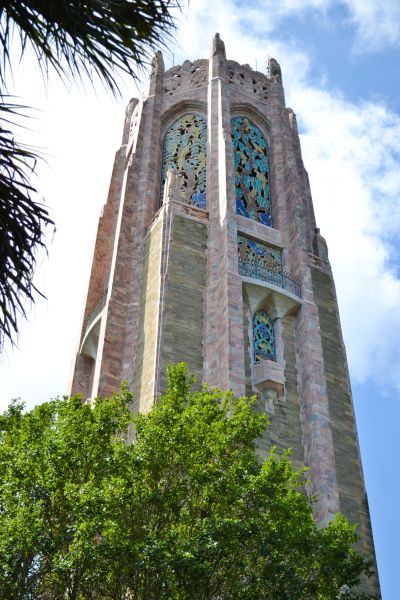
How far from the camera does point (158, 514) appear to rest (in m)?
12.9

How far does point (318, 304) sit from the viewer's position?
1009 inches

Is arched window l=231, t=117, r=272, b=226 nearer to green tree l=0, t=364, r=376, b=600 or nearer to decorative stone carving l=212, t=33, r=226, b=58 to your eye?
decorative stone carving l=212, t=33, r=226, b=58

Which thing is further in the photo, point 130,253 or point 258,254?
point 130,253

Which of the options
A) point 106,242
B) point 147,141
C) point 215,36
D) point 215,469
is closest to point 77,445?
point 215,469

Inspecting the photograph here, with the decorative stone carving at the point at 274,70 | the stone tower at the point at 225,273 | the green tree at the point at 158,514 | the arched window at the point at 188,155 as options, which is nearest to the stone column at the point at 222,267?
the stone tower at the point at 225,273

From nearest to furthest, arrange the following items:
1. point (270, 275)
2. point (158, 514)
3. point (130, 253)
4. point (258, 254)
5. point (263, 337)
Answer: point (158, 514) < point (263, 337) < point (270, 275) < point (258, 254) < point (130, 253)

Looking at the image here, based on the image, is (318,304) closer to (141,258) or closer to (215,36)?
(141,258)

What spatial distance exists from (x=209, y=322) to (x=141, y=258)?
4.12 metres

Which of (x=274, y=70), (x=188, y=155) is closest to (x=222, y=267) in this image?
(x=188, y=155)

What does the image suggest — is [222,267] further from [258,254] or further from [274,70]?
[274,70]

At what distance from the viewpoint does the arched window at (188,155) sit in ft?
90.6

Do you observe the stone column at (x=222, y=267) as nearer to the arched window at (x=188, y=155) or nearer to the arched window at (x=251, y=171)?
the arched window at (x=188, y=155)

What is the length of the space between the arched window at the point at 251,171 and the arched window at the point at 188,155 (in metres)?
1.17

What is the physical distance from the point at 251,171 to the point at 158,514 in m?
18.1
